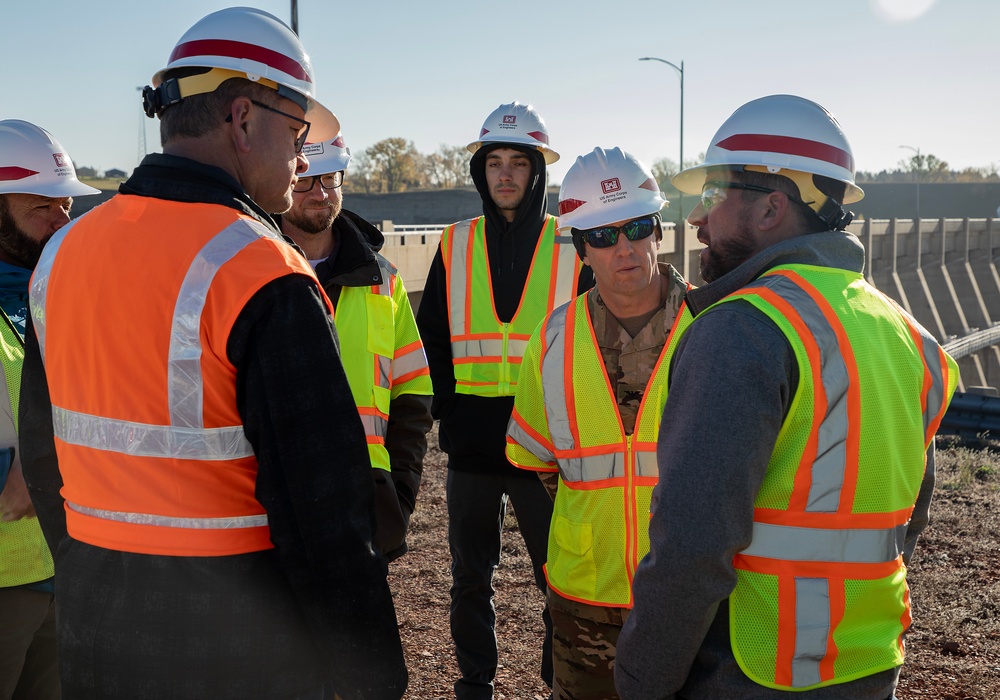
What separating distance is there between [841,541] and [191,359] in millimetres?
1347

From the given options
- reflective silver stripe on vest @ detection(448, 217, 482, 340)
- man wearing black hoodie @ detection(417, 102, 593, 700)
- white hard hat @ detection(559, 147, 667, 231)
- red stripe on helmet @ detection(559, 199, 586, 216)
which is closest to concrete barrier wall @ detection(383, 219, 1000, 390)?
man wearing black hoodie @ detection(417, 102, 593, 700)

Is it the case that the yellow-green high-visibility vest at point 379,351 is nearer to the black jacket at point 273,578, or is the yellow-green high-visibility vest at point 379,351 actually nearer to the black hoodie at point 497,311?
the black hoodie at point 497,311

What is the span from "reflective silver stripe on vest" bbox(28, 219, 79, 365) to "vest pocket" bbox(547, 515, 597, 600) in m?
1.68

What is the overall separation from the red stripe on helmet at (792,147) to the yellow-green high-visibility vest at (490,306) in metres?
2.20

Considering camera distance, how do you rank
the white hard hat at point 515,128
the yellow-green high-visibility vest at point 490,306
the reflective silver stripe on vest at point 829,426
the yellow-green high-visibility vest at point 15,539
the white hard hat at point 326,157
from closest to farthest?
1. the reflective silver stripe on vest at point 829,426
2. the yellow-green high-visibility vest at point 15,539
3. the white hard hat at point 326,157
4. the yellow-green high-visibility vest at point 490,306
5. the white hard hat at point 515,128

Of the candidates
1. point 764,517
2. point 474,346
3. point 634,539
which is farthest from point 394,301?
point 764,517

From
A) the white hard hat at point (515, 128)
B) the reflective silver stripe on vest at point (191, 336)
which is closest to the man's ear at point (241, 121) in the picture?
the reflective silver stripe on vest at point (191, 336)

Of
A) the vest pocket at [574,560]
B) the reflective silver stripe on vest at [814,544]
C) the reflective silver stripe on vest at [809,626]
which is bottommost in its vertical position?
the vest pocket at [574,560]

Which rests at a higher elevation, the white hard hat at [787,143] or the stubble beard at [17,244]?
the white hard hat at [787,143]

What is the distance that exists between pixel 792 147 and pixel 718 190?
20cm

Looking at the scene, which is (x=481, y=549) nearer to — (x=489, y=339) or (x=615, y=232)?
(x=489, y=339)

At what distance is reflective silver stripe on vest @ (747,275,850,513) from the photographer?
1.79 metres

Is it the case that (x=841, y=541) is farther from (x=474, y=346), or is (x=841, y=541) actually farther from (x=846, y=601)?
(x=474, y=346)

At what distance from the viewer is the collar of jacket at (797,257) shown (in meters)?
2.00
